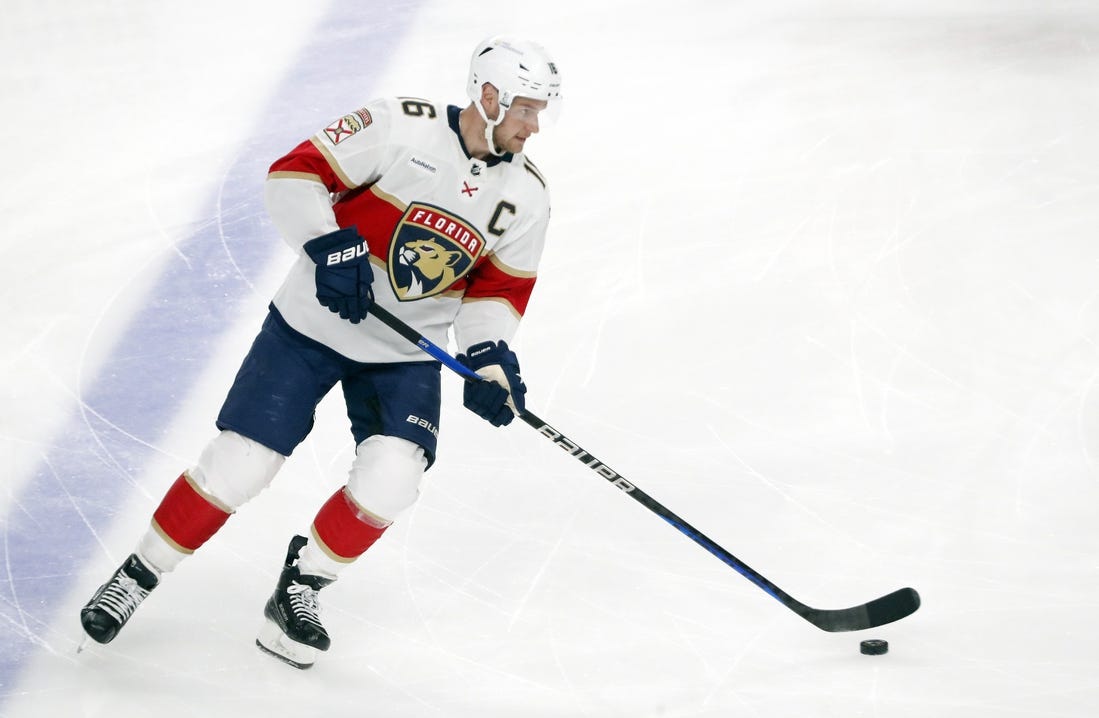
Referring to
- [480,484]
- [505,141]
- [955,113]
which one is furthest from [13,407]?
[955,113]

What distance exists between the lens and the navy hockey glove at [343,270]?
2.97 metres

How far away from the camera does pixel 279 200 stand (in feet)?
9.99

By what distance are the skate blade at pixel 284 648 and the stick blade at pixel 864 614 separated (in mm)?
1063

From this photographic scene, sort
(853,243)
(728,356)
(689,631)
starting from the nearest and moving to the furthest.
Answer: (689,631), (728,356), (853,243)

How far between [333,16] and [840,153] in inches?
87.7

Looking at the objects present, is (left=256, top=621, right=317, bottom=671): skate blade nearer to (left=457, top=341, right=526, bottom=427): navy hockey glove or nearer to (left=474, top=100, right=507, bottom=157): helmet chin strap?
(left=457, top=341, right=526, bottom=427): navy hockey glove

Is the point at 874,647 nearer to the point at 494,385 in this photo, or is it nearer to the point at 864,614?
the point at 864,614

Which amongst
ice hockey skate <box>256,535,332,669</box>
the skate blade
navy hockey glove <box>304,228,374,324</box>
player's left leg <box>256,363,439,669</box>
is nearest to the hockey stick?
player's left leg <box>256,363,439,669</box>

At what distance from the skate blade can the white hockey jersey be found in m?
0.61

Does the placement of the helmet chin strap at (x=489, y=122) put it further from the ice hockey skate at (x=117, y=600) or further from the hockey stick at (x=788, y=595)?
the ice hockey skate at (x=117, y=600)

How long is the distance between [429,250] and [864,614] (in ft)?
4.04

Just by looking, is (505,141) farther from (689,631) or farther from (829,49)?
(829,49)

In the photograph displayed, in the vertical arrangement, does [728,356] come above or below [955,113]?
below

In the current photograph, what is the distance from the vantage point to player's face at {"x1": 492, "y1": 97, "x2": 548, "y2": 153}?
3033mm
